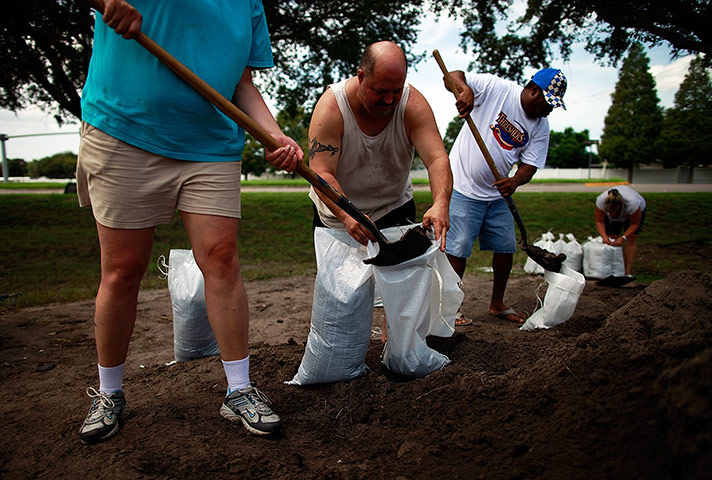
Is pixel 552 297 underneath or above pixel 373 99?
underneath

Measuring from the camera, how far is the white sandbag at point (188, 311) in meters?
2.67

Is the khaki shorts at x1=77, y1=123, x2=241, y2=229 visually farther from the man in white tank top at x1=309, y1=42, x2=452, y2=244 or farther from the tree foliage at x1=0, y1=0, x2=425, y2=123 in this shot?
the tree foliage at x1=0, y1=0, x2=425, y2=123

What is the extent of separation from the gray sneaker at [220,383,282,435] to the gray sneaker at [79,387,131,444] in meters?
0.39

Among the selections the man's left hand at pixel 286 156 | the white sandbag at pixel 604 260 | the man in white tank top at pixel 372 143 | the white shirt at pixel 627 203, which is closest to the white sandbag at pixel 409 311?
the man in white tank top at pixel 372 143

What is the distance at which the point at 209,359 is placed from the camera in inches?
104

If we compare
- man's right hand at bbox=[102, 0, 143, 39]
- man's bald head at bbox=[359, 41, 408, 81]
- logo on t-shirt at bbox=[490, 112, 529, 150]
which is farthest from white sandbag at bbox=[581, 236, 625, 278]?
man's right hand at bbox=[102, 0, 143, 39]

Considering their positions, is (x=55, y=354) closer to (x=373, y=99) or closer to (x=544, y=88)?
(x=373, y=99)

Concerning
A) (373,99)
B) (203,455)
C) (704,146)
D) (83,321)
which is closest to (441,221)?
(373,99)

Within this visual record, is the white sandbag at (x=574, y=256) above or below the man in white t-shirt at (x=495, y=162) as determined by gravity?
below

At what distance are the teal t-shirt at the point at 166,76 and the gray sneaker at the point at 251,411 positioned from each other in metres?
0.94

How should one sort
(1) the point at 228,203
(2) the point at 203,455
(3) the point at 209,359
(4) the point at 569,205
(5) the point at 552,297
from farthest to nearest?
(4) the point at 569,205
(5) the point at 552,297
(3) the point at 209,359
(1) the point at 228,203
(2) the point at 203,455

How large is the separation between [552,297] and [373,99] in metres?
2.01

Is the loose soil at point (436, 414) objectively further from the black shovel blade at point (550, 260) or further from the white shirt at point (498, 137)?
the white shirt at point (498, 137)

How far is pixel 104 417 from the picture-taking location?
1897mm
